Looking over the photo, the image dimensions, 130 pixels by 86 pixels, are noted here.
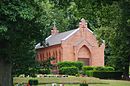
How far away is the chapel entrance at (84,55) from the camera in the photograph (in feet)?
215

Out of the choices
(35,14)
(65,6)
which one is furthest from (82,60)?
(35,14)

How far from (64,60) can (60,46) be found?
256cm

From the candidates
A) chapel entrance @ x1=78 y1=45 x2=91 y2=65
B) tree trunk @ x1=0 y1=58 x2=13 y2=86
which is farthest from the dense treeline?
chapel entrance @ x1=78 y1=45 x2=91 y2=65

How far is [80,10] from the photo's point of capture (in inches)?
944

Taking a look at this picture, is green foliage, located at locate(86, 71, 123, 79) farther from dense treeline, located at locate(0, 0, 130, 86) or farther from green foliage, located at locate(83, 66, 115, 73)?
dense treeline, located at locate(0, 0, 130, 86)

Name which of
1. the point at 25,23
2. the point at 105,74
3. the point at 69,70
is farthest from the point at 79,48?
the point at 25,23

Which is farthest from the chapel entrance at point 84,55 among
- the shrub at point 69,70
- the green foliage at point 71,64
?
the shrub at point 69,70

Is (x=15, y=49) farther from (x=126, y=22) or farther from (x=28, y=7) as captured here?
(x=126, y=22)

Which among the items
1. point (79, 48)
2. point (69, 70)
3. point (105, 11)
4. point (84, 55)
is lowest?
point (69, 70)

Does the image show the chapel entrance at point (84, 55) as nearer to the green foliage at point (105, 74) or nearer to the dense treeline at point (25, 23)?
the green foliage at point (105, 74)

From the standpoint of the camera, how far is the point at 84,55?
2601 inches

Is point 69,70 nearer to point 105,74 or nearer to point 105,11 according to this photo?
point 105,74

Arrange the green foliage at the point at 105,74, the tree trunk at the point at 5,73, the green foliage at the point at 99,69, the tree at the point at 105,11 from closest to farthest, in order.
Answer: the tree trunk at the point at 5,73 < the tree at the point at 105,11 < the green foliage at the point at 105,74 < the green foliage at the point at 99,69

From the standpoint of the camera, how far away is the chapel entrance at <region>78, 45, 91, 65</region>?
65562mm
